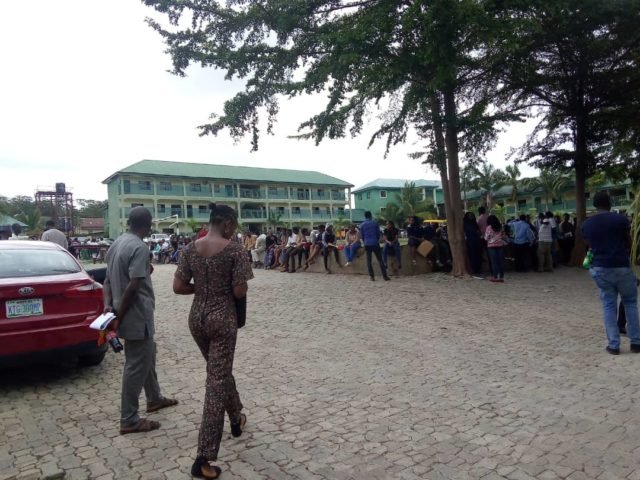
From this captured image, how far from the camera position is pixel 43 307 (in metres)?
4.65

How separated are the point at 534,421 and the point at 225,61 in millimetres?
10014

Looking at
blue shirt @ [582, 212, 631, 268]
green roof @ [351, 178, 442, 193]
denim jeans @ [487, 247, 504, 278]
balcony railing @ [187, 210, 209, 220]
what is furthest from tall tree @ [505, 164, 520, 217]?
blue shirt @ [582, 212, 631, 268]

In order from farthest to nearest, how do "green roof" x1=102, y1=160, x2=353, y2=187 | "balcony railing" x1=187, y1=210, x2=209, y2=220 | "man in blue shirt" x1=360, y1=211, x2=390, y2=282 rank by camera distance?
"balcony railing" x1=187, y1=210, x2=209, y2=220
"green roof" x1=102, y1=160, x2=353, y2=187
"man in blue shirt" x1=360, y1=211, x2=390, y2=282

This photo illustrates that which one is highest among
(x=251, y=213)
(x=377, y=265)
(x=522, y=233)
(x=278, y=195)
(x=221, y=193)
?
(x=221, y=193)

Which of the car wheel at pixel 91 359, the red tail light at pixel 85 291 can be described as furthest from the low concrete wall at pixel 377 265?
the red tail light at pixel 85 291

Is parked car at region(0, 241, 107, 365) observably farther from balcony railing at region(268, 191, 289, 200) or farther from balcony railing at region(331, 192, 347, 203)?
balcony railing at region(331, 192, 347, 203)

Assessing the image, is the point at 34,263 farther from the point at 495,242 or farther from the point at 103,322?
the point at 495,242

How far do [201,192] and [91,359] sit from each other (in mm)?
49824

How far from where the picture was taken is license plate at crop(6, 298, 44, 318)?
4.46 meters

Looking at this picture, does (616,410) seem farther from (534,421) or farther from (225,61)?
(225,61)

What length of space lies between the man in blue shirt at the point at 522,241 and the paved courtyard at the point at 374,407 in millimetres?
6688

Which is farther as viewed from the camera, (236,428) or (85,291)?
(85,291)

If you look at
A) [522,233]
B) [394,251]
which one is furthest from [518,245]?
[394,251]

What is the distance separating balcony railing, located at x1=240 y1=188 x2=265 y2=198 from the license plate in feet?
171
